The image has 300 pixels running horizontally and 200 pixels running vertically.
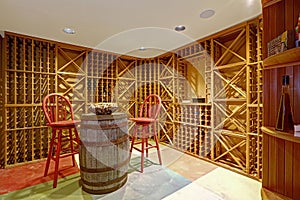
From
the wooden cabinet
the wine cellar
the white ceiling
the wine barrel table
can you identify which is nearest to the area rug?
the wine barrel table

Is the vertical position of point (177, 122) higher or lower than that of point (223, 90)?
lower

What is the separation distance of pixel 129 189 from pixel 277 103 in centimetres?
188

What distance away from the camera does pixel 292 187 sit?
3.45ft

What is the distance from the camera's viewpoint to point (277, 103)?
1.15 metres

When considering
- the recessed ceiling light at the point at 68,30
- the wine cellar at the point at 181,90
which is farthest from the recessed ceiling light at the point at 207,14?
the recessed ceiling light at the point at 68,30

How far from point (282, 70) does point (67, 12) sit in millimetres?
2446

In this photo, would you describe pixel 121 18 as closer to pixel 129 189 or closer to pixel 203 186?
pixel 129 189

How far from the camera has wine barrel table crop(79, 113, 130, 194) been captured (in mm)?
1900

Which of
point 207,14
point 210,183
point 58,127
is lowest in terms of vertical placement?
point 210,183

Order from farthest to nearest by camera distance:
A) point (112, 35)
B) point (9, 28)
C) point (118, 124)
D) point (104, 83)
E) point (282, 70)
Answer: point (104, 83), point (112, 35), point (9, 28), point (118, 124), point (282, 70)

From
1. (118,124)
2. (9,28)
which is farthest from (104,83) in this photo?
(118,124)

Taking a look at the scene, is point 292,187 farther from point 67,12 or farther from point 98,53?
point 98,53

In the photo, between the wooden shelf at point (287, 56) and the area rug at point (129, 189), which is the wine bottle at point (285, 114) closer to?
the wooden shelf at point (287, 56)

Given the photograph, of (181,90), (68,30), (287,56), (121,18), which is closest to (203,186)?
(287,56)
